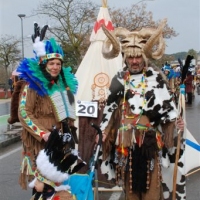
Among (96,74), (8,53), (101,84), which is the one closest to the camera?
(101,84)

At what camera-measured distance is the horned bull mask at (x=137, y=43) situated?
12.5 feet

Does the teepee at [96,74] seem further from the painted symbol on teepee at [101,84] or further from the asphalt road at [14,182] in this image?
the asphalt road at [14,182]

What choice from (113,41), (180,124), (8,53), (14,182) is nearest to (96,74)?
(14,182)

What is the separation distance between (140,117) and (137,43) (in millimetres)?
706

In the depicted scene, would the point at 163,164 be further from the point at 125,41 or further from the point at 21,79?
the point at 21,79

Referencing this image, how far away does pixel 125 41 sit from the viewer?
392 centimetres

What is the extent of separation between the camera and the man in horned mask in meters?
3.75

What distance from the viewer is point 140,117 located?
3758 mm

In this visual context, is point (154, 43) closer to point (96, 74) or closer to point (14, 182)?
point (96, 74)

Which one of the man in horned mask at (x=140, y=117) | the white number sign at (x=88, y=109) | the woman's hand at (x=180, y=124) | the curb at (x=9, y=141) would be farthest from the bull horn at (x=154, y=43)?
the curb at (x=9, y=141)

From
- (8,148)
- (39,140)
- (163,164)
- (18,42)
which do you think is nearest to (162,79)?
(163,164)

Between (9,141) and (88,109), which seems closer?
(88,109)

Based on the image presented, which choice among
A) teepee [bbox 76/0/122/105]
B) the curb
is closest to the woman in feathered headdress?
teepee [bbox 76/0/122/105]

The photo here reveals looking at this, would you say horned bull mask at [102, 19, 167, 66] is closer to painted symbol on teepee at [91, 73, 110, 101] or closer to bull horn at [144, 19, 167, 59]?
bull horn at [144, 19, 167, 59]
